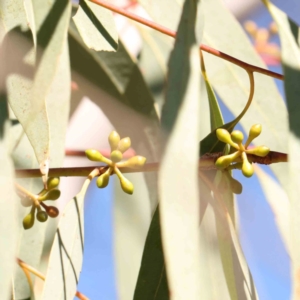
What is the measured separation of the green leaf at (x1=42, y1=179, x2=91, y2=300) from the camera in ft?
2.84

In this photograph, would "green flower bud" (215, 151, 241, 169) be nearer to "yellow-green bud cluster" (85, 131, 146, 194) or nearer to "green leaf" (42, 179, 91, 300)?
"yellow-green bud cluster" (85, 131, 146, 194)

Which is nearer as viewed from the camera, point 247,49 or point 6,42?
point 6,42

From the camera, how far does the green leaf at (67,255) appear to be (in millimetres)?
866

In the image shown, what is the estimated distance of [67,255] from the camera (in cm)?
93

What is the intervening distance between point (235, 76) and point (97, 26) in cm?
35

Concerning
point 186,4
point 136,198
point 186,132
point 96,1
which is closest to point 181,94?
point 186,132

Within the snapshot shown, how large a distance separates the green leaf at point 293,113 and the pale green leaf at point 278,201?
1.02 ft

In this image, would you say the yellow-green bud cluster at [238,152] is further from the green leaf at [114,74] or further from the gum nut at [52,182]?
the green leaf at [114,74]

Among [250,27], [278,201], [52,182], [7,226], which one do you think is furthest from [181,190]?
[250,27]

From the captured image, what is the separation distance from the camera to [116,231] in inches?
57.3

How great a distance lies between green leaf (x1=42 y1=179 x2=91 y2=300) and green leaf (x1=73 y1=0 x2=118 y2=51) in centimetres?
26

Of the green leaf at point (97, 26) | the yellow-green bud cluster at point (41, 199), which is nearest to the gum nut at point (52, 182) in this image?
the yellow-green bud cluster at point (41, 199)

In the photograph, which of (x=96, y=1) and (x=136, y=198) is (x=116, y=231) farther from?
(x=96, y=1)

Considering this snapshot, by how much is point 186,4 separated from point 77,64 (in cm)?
69
